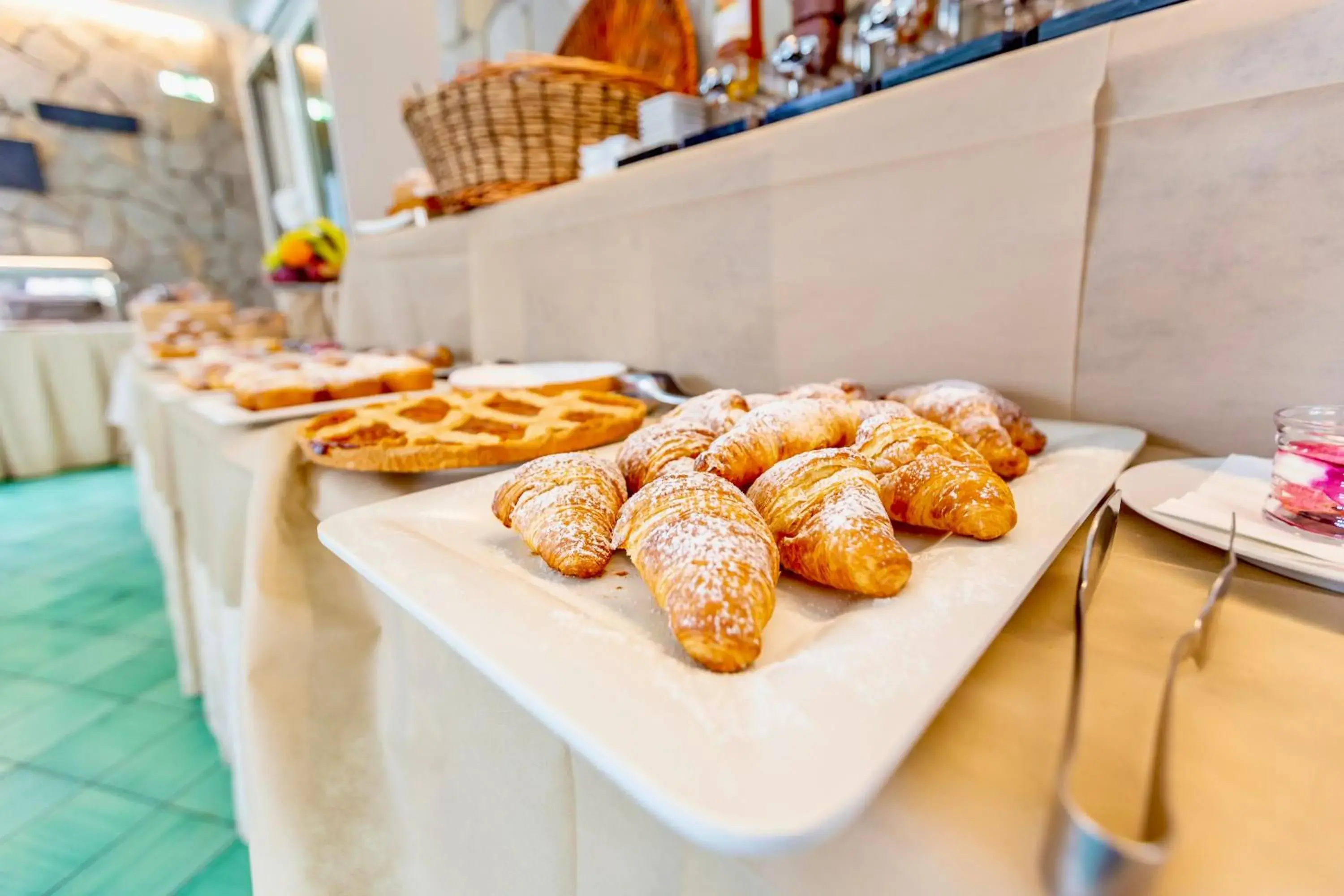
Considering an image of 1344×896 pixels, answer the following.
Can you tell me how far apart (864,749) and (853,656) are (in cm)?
5

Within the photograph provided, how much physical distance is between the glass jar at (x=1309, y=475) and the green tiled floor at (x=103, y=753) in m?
1.40

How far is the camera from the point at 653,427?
19.8 inches

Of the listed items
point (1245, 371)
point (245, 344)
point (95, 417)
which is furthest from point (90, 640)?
point (95, 417)

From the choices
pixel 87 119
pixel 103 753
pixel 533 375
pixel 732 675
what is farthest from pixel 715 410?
pixel 87 119

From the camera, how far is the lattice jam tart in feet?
1.87

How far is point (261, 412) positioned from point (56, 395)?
418 cm

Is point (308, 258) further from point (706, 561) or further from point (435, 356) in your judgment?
point (706, 561)

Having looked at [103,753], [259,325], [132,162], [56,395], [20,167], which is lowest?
[103,753]

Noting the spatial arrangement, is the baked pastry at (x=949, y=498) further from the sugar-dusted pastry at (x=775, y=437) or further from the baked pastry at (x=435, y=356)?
the baked pastry at (x=435, y=356)

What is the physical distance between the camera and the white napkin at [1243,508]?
0.35 metres

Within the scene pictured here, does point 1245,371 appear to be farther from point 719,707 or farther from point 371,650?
point 371,650

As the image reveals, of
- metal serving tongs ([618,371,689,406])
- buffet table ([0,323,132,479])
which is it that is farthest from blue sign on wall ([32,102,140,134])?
metal serving tongs ([618,371,689,406])

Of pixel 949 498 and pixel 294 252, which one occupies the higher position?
pixel 294 252

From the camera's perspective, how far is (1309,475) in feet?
1.24
